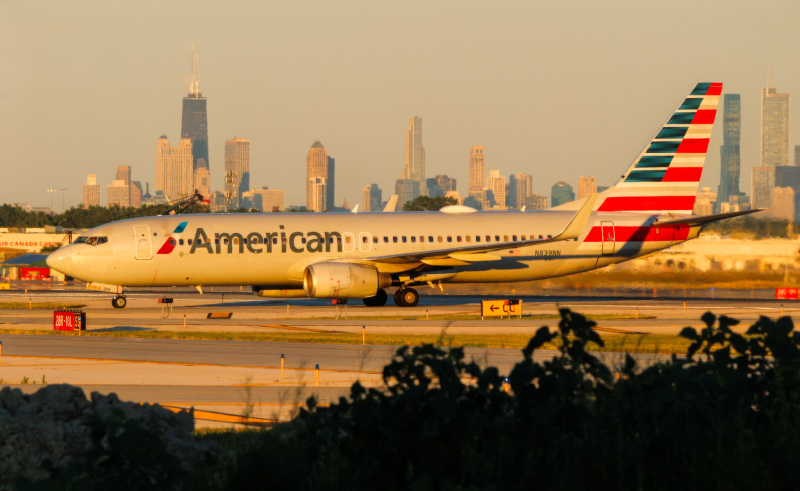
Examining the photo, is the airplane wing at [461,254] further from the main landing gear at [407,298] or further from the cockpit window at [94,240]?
the cockpit window at [94,240]

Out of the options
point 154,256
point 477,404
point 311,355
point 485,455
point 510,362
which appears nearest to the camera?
point 485,455

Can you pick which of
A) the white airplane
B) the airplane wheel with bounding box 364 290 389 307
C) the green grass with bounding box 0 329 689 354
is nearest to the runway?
the green grass with bounding box 0 329 689 354

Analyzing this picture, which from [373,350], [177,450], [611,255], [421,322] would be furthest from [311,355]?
[611,255]

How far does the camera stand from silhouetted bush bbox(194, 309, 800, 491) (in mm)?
8023

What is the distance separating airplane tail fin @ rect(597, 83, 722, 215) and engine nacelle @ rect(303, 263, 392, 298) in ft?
41.6

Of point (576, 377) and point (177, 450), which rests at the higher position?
point (576, 377)

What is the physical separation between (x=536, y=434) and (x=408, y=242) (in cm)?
3161

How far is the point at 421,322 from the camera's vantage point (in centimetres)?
3338

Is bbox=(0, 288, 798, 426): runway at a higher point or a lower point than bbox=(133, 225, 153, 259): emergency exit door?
lower

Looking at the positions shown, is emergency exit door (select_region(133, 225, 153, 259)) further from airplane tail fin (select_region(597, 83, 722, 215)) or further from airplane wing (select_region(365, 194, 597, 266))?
airplane tail fin (select_region(597, 83, 722, 215))

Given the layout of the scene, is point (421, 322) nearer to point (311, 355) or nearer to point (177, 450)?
point (311, 355)

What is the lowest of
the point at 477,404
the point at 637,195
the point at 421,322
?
the point at 421,322

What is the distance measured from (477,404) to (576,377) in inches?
46.9

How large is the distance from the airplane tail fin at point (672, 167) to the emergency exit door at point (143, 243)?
2167 centimetres
